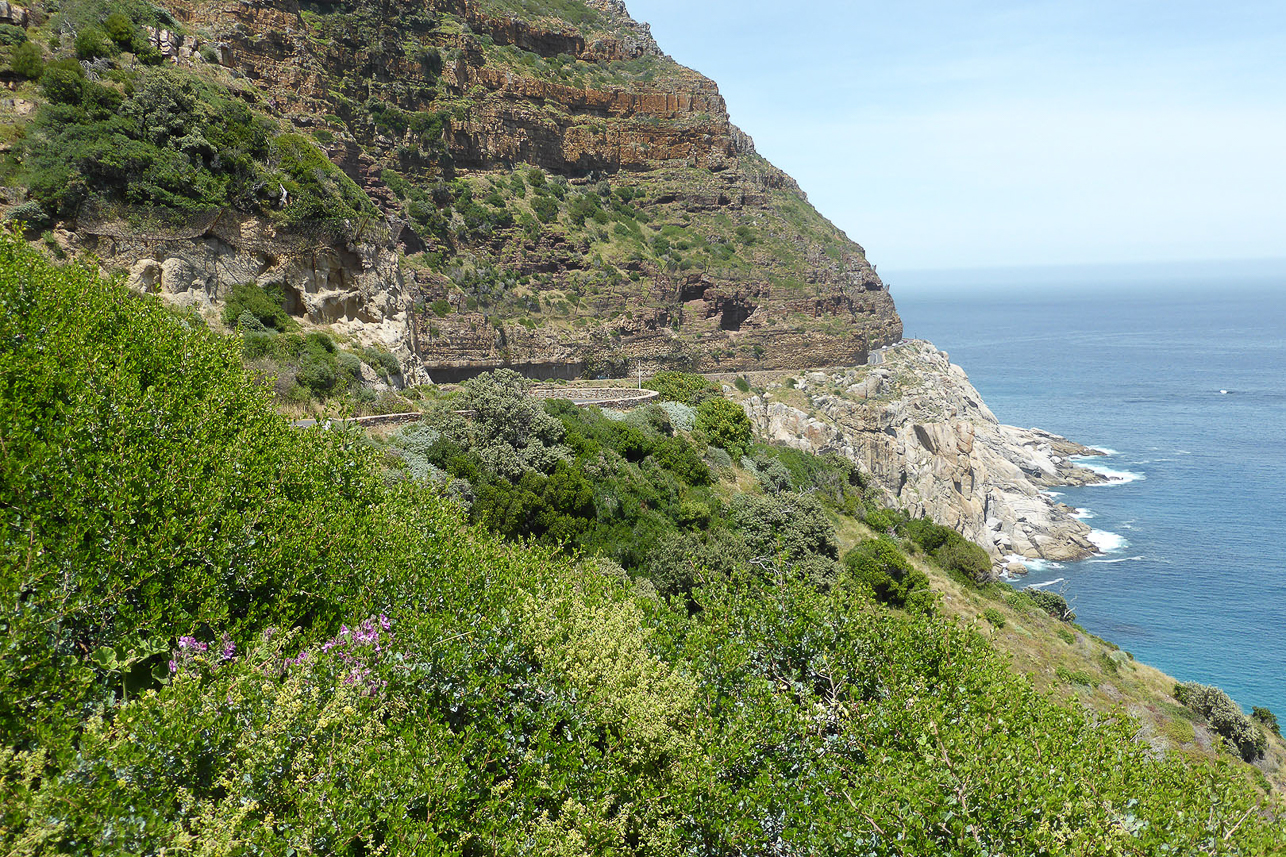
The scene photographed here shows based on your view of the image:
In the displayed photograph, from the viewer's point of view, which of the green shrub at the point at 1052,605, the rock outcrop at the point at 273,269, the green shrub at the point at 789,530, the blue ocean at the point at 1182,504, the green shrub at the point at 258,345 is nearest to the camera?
the green shrub at the point at 258,345

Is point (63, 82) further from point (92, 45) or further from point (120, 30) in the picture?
point (120, 30)

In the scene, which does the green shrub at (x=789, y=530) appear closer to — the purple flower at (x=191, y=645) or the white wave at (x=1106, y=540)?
the purple flower at (x=191, y=645)

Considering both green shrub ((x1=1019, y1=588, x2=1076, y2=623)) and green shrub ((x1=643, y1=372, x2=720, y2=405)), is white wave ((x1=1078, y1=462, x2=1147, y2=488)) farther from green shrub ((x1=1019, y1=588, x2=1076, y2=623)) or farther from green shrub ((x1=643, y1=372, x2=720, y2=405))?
green shrub ((x1=643, y1=372, x2=720, y2=405))

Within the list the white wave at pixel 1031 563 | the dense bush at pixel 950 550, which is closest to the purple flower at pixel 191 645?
the dense bush at pixel 950 550

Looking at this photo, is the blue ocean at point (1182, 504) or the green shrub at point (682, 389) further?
the blue ocean at point (1182, 504)

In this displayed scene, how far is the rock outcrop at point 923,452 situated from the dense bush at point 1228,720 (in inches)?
962

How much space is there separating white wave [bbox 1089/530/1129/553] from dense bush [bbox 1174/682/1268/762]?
37.7 meters

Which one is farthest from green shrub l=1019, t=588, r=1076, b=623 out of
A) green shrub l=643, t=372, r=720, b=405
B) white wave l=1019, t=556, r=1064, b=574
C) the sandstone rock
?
the sandstone rock

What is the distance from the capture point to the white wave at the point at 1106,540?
61.1 m

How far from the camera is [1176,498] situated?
233 feet

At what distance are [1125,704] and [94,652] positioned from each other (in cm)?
2996

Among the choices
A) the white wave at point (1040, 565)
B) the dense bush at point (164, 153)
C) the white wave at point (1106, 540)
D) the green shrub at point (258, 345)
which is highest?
the dense bush at point (164, 153)

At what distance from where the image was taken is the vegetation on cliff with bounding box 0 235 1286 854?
20.9 ft

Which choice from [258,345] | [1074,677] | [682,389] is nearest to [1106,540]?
[682,389]
